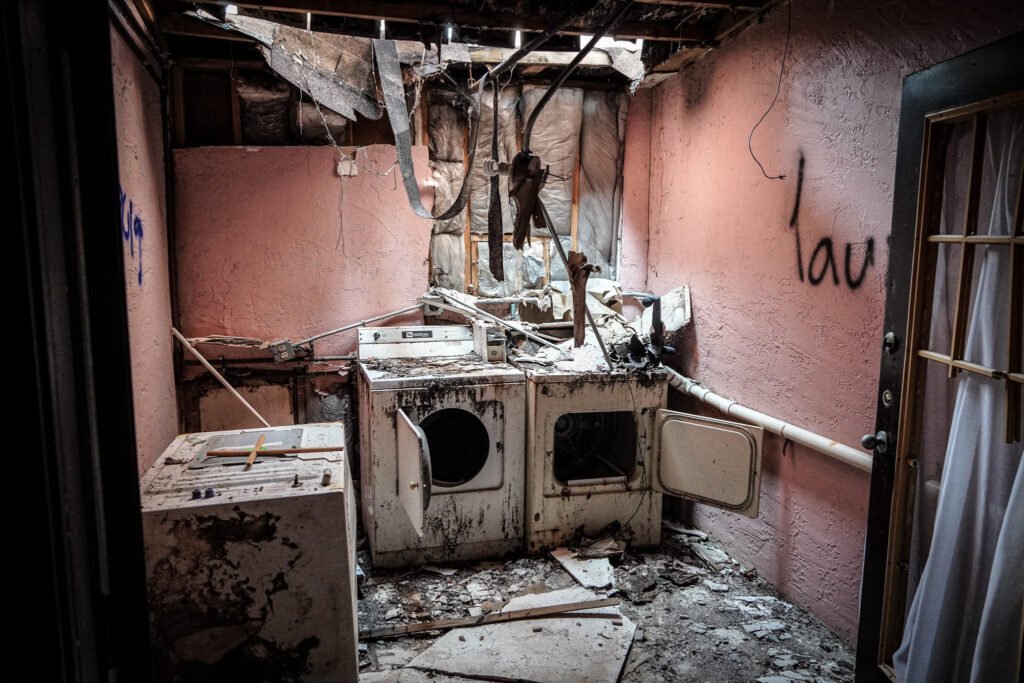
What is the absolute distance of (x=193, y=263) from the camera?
372 centimetres

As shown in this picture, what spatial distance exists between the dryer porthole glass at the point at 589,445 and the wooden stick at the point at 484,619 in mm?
872

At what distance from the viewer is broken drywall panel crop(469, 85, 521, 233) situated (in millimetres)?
4043

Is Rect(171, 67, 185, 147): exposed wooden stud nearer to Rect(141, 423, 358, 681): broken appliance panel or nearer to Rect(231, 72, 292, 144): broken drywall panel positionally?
Rect(231, 72, 292, 144): broken drywall panel

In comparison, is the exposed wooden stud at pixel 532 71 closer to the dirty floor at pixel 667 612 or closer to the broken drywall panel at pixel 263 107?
the broken drywall panel at pixel 263 107

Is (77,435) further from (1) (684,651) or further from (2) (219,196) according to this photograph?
(2) (219,196)

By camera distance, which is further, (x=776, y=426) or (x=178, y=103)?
(x=178, y=103)

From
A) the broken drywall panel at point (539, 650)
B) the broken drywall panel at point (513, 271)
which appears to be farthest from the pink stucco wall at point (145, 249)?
the broken drywall panel at point (513, 271)

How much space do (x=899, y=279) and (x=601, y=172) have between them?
2515mm

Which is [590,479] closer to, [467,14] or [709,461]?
[709,461]

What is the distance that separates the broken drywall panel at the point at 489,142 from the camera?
404 cm

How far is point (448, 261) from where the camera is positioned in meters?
4.16

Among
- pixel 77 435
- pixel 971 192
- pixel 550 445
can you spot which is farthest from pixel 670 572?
pixel 77 435

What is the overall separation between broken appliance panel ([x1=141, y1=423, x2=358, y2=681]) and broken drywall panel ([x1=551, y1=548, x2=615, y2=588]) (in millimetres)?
1406

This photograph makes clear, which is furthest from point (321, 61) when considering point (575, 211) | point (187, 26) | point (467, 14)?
point (575, 211)
